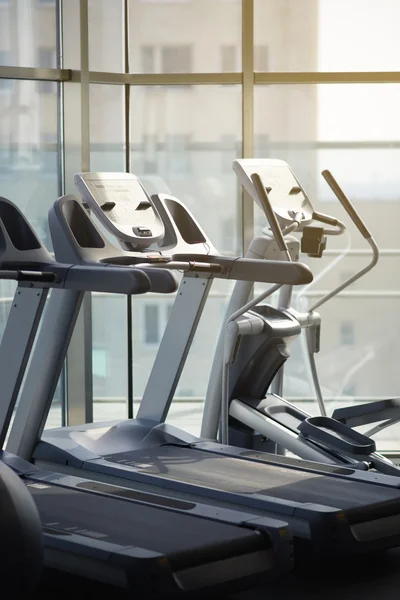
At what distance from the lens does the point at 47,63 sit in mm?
5367

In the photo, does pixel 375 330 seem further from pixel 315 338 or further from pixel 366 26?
pixel 366 26

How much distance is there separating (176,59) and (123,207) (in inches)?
58.4

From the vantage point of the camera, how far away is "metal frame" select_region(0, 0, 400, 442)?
17.4 ft

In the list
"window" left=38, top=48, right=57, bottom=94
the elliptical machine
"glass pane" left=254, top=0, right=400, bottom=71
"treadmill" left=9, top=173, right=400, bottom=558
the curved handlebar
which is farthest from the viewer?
"glass pane" left=254, top=0, right=400, bottom=71

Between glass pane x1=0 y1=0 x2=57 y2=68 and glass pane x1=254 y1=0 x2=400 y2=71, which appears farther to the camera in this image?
glass pane x1=254 y1=0 x2=400 y2=71

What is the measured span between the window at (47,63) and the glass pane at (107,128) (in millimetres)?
227

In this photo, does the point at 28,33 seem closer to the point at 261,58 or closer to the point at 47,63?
the point at 47,63

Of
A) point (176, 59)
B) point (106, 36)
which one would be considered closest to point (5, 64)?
point (106, 36)

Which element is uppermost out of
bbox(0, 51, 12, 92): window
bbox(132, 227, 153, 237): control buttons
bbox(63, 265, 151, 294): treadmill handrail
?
bbox(0, 51, 12, 92): window

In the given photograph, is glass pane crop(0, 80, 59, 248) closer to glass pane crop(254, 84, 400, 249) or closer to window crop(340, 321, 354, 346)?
glass pane crop(254, 84, 400, 249)

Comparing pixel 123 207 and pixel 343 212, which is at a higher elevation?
pixel 123 207

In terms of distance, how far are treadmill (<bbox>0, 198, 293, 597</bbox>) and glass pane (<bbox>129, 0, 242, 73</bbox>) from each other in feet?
6.00

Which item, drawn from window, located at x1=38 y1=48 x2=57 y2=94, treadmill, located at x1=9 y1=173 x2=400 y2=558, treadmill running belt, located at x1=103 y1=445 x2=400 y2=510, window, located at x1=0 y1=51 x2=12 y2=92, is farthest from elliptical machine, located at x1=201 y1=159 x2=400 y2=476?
window, located at x1=0 y1=51 x2=12 y2=92

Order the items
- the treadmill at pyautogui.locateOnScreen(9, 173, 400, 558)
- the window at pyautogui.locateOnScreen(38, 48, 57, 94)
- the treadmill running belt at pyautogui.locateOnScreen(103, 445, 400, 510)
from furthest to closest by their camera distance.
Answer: the window at pyautogui.locateOnScreen(38, 48, 57, 94) → the treadmill running belt at pyautogui.locateOnScreen(103, 445, 400, 510) → the treadmill at pyautogui.locateOnScreen(9, 173, 400, 558)
